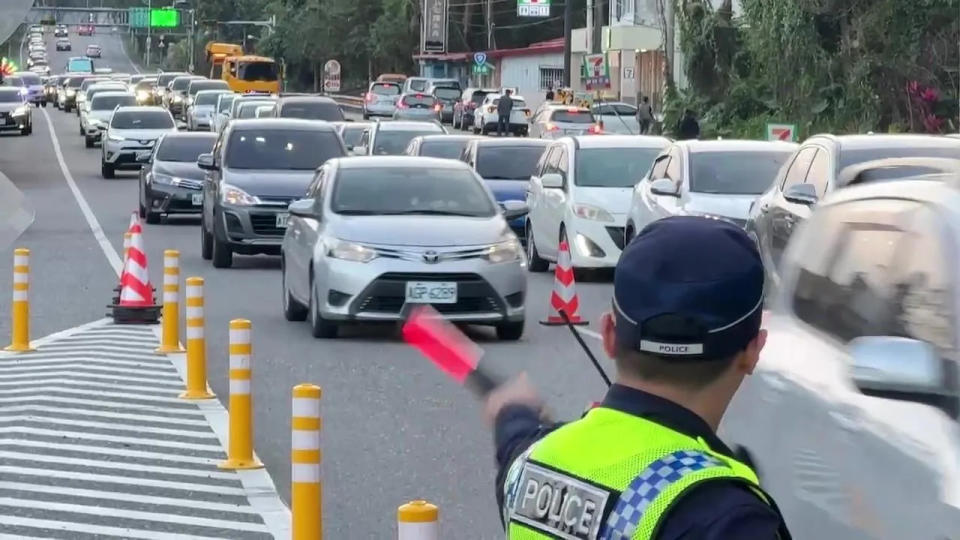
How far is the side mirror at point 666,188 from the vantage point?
61.2ft

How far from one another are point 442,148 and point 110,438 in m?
17.6

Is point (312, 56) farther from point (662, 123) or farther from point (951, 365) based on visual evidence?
point (951, 365)

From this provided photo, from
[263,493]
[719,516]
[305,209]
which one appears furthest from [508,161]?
[719,516]

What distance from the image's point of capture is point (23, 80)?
303 ft

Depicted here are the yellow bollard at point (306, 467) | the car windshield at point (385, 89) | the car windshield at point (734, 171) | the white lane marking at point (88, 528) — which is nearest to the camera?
the yellow bollard at point (306, 467)

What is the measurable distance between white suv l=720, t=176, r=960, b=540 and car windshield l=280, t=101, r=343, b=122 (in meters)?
35.4

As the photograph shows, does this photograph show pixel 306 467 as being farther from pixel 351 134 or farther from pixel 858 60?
pixel 858 60

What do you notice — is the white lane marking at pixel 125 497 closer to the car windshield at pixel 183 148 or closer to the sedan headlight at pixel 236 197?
the sedan headlight at pixel 236 197

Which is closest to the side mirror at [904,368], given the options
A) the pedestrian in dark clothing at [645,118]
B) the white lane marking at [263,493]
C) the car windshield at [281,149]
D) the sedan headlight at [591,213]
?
the white lane marking at [263,493]

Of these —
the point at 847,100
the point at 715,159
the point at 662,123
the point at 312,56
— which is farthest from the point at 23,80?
the point at 715,159

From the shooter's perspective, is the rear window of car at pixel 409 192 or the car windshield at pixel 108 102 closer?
the rear window of car at pixel 409 192

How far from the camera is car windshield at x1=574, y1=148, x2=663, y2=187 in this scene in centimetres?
2162

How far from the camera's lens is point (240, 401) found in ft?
31.5

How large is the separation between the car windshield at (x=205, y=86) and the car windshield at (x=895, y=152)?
60047mm
